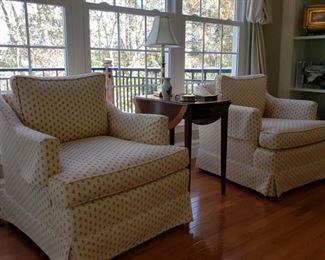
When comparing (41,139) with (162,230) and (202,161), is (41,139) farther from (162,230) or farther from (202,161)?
(202,161)

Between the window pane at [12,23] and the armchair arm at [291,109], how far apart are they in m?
2.15

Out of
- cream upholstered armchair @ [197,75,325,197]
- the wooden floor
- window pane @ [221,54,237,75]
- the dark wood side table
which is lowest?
the wooden floor

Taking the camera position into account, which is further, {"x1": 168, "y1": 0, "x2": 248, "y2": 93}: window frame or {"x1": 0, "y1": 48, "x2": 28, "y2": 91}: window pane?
{"x1": 168, "y1": 0, "x2": 248, "y2": 93}: window frame

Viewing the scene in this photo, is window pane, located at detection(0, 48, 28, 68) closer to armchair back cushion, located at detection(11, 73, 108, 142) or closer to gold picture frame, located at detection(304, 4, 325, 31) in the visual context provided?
armchair back cushion, located at detection(11, 73, 108, 142)

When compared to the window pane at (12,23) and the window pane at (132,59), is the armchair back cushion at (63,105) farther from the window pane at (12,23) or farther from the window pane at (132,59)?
the window pane at (132,59)

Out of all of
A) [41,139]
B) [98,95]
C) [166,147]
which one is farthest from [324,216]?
[41,139]

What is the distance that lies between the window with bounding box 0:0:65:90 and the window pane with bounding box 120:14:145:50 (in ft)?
1.77

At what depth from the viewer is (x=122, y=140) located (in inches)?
80.6

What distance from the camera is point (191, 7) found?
129 inches

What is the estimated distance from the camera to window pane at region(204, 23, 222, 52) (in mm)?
3447

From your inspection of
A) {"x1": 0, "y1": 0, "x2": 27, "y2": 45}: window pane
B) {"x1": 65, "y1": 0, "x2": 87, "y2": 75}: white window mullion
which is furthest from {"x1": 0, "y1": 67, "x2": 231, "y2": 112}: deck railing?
{"x1": 0, "y1": 0, "x2": 27, "y2": 45}: window pane

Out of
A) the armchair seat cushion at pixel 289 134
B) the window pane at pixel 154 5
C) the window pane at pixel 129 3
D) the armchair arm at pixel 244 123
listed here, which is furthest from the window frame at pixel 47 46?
the armchair seat cushion at pixel 289 134

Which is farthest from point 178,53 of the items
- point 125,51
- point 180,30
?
point 125,51

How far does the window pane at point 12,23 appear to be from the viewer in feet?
7.54
